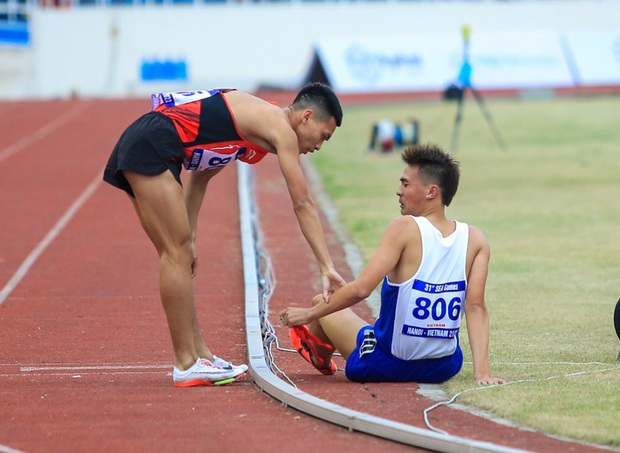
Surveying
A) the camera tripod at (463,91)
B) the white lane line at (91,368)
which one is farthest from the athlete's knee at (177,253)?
the camera tripod at (463,91)

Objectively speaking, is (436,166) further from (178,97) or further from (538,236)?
(538,236)

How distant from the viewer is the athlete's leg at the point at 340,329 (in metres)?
6.63

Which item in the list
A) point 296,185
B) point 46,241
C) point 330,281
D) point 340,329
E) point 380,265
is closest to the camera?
point 380,265

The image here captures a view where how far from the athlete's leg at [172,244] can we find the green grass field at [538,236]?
1529 millimetres

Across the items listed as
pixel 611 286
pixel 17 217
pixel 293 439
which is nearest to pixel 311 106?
pixel 293 439

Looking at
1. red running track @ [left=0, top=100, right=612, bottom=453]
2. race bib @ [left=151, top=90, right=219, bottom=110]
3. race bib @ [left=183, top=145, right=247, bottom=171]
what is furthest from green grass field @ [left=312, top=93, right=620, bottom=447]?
race bib @ [left=151, top=90, right=219, bottom=110]

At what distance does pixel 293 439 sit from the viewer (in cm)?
545

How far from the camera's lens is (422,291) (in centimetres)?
630

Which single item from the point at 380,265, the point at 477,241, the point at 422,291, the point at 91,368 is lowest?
the point at 91,368

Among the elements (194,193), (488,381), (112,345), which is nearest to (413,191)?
(488,381)

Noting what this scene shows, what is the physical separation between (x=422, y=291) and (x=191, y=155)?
1518 mm

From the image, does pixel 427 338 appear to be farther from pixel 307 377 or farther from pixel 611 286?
pixel 611 286

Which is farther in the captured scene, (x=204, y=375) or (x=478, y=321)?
(x=204, y=375)

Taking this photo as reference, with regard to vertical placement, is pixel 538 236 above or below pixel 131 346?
above
